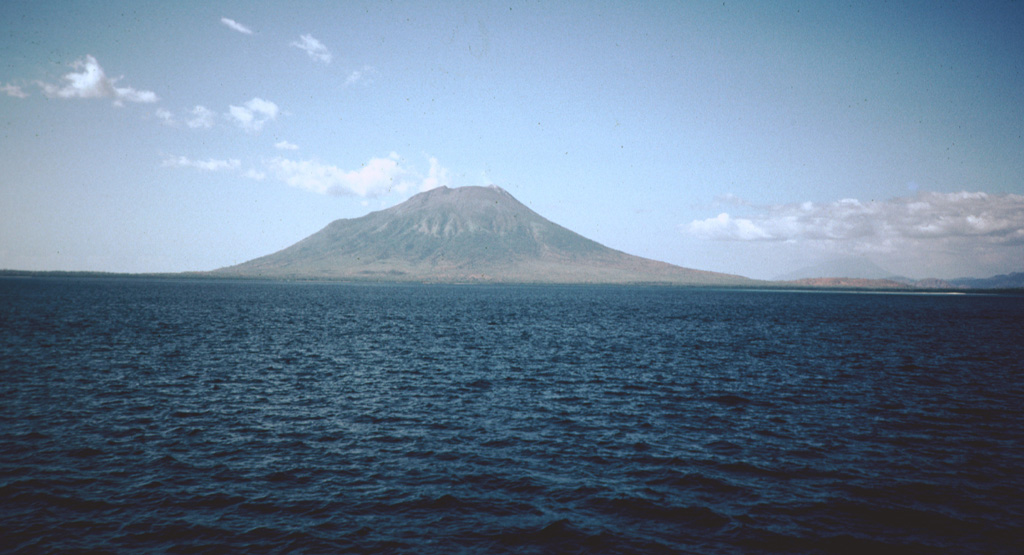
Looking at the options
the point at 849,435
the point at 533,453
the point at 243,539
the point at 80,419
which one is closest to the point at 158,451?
the point at 80,419

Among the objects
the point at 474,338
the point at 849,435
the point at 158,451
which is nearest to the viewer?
the point at 158,451

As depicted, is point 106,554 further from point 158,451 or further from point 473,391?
point 473,391

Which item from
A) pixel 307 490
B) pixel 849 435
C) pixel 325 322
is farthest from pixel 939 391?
pixel 325 322

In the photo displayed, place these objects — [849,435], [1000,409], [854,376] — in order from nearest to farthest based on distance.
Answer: [849,435] → [1000,409] → [854,376]

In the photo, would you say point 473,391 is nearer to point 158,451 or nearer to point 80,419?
point 158,451

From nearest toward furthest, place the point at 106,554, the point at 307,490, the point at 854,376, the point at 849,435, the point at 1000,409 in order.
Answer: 1. the point at 106,554
2. the point at 307,490
3. the point at 849,435
4. the point at 1000,409
5. the point at 854,376

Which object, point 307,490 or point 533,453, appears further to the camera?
point 533,453
